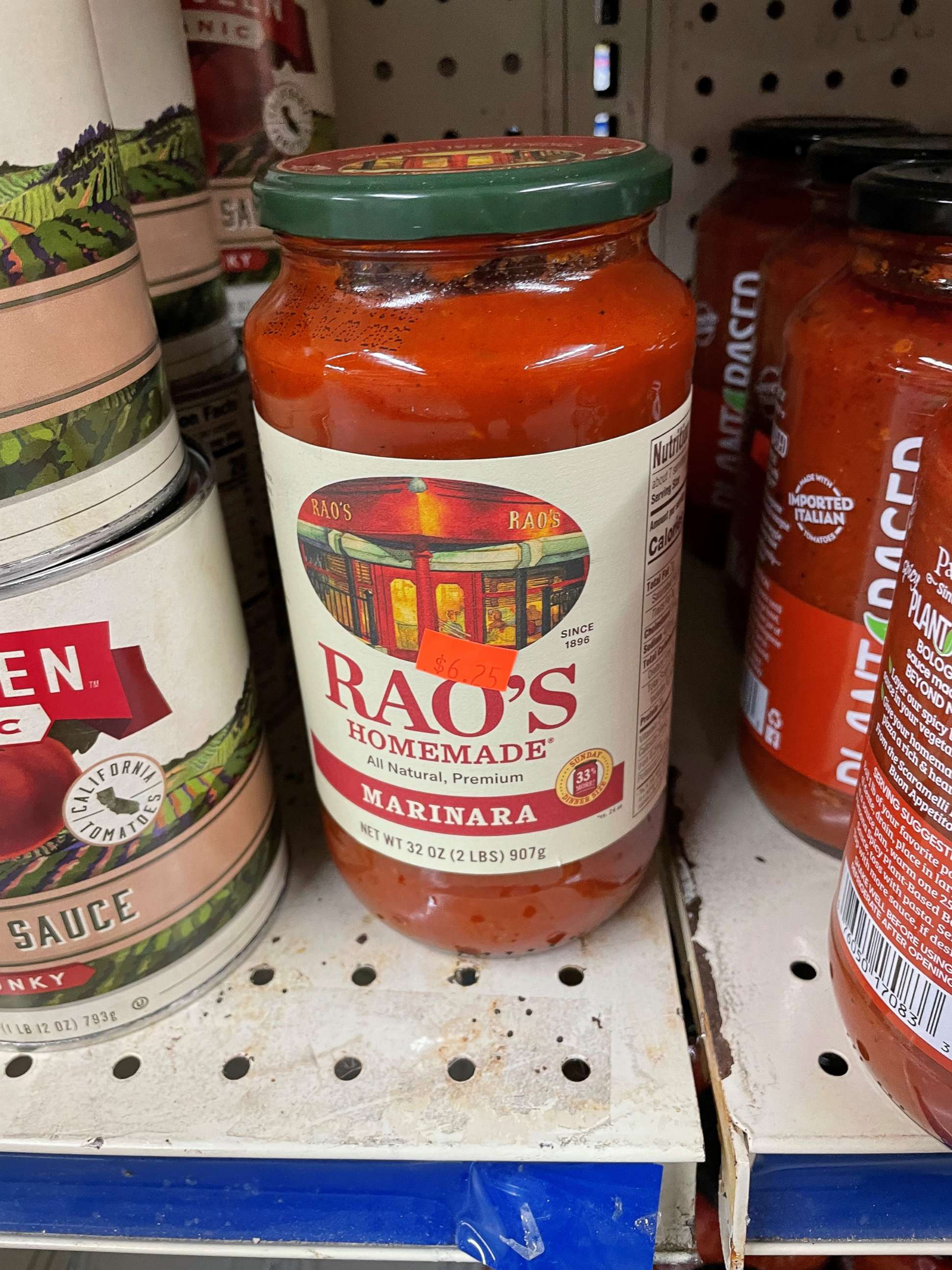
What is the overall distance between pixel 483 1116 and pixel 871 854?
9.4 inches

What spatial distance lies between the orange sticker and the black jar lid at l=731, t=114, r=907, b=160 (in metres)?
0.43

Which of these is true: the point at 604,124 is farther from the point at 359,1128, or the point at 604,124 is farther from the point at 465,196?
the point at 359,1128

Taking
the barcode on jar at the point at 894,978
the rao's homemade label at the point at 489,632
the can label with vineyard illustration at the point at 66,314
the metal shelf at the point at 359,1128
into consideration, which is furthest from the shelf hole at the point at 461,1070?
the can label with vineyard illustration at the point at 66,314

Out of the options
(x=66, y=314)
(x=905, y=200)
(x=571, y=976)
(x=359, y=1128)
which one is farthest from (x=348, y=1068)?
(x=905, y=200)

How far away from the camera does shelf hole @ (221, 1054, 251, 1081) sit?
548 mm

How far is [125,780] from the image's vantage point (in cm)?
52

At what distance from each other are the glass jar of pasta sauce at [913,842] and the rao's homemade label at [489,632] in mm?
124

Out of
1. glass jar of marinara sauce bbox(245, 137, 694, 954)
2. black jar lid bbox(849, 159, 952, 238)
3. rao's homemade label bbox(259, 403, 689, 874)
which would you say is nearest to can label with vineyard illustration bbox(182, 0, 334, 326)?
glass jar of marinara sauce bbox(245, 137, 694, 954)

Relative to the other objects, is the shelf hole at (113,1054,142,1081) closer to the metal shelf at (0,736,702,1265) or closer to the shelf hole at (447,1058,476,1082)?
the metal shelf at (0,736,702,1265)

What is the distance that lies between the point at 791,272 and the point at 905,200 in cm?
23

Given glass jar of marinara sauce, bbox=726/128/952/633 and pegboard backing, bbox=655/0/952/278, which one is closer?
glass jar of marinara sauce, bbox=726/128/952/633

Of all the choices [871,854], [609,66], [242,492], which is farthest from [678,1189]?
[609,66]

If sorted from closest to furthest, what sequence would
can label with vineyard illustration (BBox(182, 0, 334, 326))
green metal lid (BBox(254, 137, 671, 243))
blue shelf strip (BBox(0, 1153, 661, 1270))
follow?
1. green metal lid (BBox(254, 137, 671, 243))
2. blue shelf strip (BBox(0, 1153, 661, 1270))
3. can label with vineyard illustration (BBox(182, 0, 334, 326))

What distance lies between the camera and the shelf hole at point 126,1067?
1.81 feet
